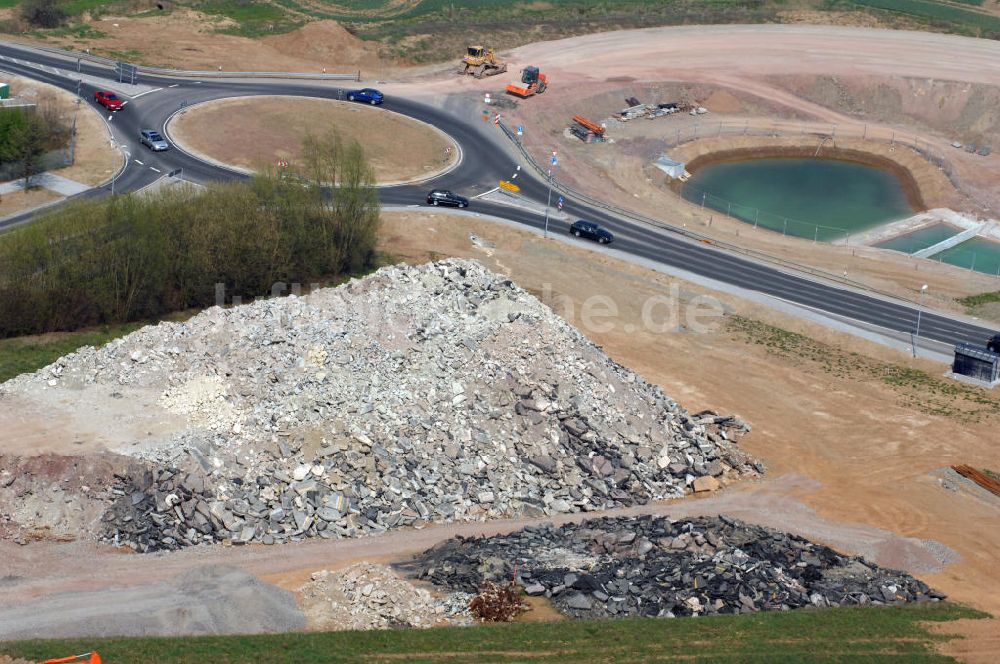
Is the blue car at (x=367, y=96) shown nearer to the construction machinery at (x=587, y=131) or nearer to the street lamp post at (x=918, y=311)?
the construction machinery at (x=587, y=131)

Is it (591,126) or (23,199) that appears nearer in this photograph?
(23,199)

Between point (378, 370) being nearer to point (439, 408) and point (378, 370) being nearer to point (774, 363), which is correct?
point (439, 408)

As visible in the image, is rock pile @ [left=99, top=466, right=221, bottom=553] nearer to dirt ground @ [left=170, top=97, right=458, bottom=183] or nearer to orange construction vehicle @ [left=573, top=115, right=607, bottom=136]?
dirt ground @ [left=170, top=97, right=458, bottom=183]

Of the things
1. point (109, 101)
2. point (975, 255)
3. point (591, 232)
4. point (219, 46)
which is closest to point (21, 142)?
point (109, 101)

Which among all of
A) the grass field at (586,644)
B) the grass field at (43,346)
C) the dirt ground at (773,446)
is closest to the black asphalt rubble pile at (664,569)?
the grass field at (586,644)

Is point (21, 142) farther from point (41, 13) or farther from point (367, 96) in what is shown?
point (41, 13)
